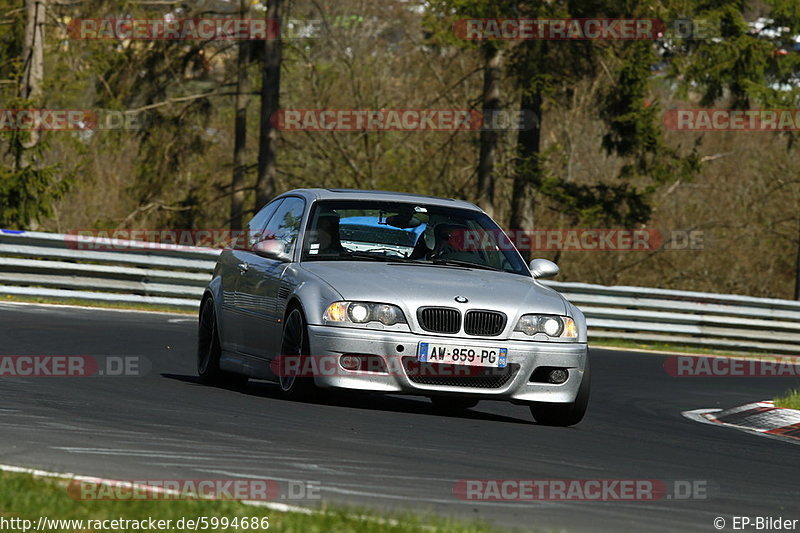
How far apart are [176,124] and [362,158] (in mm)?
5521

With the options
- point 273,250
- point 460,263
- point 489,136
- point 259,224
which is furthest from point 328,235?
point 489,136

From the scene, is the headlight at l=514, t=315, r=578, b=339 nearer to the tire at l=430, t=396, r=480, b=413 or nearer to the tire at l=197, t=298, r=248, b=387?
the tire at l=430, t=396, r=480, b=413

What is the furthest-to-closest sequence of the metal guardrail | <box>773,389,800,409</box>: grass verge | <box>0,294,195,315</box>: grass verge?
the metal guardrail → <box>0,294,195,315</box>: grass verge → <box>773,389,800,409</box>: grass verge

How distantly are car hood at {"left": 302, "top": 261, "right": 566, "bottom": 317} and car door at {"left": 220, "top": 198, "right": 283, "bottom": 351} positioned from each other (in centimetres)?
121

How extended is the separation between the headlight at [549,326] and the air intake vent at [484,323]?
0.12 m

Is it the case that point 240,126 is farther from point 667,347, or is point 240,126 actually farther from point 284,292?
point 284,292

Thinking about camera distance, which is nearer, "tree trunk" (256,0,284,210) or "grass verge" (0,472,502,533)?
"grass verge" (0,472,502,533)

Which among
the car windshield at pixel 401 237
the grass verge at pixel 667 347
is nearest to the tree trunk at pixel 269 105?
the grass verge at pixel 667 347

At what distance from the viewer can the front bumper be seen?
9.42 metres

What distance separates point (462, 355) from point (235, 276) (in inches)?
105

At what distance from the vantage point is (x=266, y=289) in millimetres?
10617

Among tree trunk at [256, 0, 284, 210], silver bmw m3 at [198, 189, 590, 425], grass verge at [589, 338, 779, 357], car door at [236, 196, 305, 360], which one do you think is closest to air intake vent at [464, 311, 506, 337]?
silver bmw m3 at [198, 189, 590, 425]

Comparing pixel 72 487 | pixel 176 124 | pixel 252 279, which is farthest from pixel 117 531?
pixel 176 124

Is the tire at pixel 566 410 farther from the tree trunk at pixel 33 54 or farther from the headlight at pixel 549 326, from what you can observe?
the tree trunk at pixel 33 54
